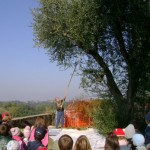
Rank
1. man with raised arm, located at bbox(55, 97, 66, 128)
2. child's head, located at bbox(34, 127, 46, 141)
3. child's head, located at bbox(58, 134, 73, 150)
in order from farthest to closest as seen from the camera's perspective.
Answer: man with raised arm, located at bbox(55, 97, 66, 128)
child's head, located at bbox(34, 127, 46, 141)
child's head, located at bbox(58, 134, 73, 150)

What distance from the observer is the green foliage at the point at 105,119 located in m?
15.8

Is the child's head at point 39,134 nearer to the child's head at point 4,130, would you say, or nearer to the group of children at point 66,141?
the group of children at point 66,141

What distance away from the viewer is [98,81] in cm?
1839

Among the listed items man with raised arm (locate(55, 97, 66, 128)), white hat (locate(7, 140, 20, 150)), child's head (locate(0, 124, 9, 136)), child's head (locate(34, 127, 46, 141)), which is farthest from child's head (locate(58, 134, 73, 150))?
man with raised arm (locate(55, 97, 66, 128))

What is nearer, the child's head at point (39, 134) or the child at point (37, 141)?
the child at point (37, 141)

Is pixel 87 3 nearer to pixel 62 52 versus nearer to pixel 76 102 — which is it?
pixel 62 52

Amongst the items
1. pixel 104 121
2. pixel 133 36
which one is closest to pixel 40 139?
pixel 104 121

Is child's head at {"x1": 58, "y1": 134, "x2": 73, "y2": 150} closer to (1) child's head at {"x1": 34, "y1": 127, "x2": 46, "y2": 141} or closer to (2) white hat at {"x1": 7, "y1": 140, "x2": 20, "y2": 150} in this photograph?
(2) white hat at {"x1": 7, "y1": 140, "x2": 20, "y2": 150}

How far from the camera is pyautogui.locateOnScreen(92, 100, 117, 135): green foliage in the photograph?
15.8 meters

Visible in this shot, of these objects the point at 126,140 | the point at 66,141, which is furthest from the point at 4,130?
the point at 126,140

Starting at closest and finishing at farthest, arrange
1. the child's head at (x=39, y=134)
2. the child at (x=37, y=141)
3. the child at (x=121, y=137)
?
the child at (x=121, y=137) < the child at (x=37, y=141) < the child's head at (x=39, y=134)

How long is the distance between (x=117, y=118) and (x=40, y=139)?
25.1 feet

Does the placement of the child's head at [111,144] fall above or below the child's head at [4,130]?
below

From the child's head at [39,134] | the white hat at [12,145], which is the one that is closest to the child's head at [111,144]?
the white hat at [12,145]
